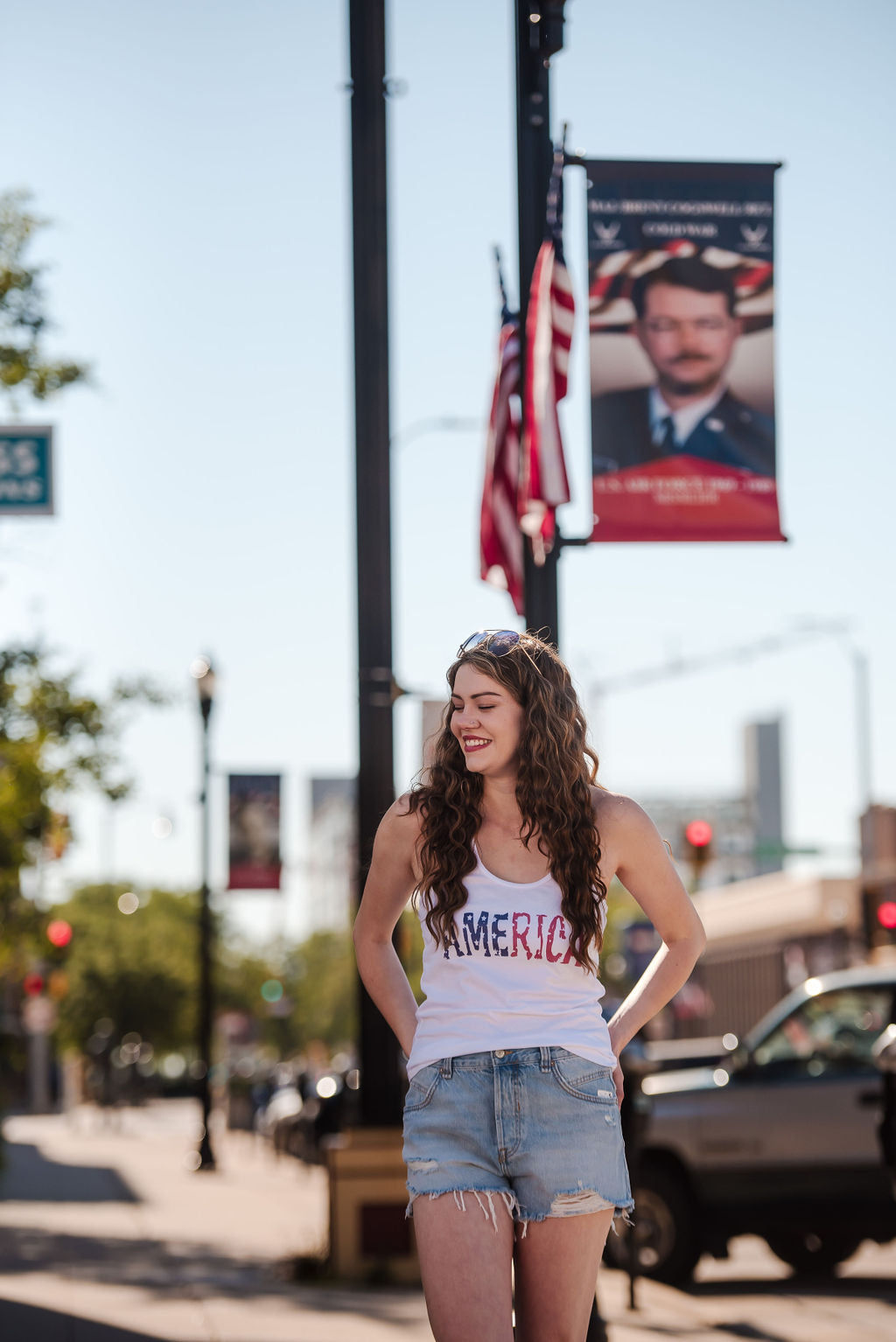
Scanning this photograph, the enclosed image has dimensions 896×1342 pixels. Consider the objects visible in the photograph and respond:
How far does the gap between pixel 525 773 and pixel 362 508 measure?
7.81 meters

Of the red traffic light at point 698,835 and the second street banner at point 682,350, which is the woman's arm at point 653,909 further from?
the red traffic light at point 698,835

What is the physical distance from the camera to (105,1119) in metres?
48.9

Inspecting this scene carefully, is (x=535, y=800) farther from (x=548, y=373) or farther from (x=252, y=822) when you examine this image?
(x=252, y=822)

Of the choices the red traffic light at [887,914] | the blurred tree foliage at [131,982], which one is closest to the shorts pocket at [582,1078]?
the red traffic light at [887,914]

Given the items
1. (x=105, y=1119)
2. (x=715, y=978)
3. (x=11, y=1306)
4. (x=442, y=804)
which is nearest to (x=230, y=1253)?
(x=11, y=1306)

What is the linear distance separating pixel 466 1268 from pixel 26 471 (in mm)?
8445

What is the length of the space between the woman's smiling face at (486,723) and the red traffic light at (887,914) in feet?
56.4

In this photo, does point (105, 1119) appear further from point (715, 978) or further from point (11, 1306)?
point (11, 1306)

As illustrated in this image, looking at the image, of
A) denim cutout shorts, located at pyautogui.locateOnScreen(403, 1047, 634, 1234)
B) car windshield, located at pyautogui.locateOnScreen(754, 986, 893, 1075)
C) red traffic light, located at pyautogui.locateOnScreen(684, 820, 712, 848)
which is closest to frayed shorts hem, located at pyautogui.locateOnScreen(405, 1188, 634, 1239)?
denim cutout shorts, located at pyautogui.locateOnScreen(403, 1047, 634, 1234)

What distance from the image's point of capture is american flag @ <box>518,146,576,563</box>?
299 inches

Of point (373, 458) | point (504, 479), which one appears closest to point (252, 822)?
point (373, 458)

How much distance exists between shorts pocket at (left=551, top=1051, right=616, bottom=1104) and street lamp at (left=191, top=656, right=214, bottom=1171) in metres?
23.8

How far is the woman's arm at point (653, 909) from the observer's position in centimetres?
431

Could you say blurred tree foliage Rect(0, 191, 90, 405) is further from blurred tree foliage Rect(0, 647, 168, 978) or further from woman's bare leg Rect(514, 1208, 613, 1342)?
woman's bare leg Rect(514, 1208, 613, 1342)
